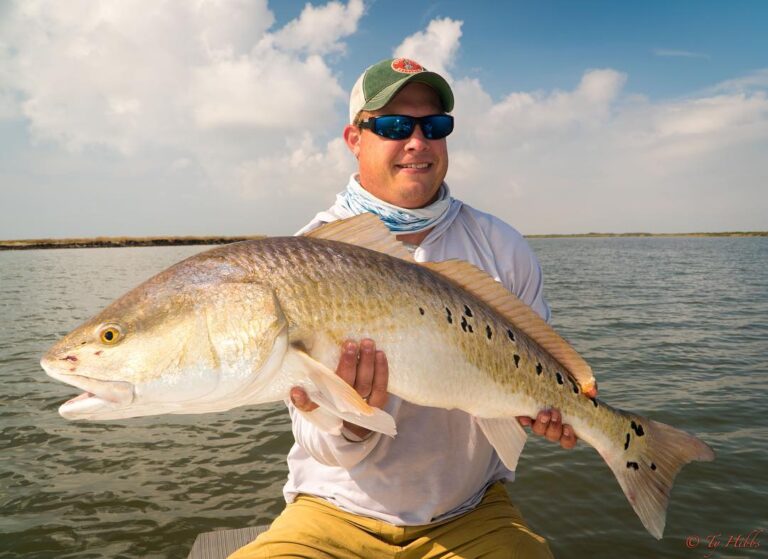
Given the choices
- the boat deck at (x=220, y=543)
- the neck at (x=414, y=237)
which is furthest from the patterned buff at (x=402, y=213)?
the boat deck at (x=220, y=543)

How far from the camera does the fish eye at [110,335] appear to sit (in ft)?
6.58

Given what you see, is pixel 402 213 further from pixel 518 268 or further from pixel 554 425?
pixel 554 425

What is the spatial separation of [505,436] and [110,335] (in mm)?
1965

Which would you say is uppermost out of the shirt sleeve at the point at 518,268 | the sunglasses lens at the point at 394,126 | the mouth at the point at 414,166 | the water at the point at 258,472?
the sunglasses lens at the point at 394,126

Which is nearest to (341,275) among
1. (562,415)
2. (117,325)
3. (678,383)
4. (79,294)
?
(117,325)

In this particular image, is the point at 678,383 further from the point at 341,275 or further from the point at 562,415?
the point at 341,275

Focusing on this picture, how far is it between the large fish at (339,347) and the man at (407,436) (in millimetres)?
129

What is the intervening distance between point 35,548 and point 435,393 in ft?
18.1

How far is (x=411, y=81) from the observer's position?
3416 mm

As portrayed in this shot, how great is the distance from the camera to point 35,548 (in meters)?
5.51

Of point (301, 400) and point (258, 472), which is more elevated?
point (301, 400)

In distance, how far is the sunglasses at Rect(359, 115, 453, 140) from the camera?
344 cm

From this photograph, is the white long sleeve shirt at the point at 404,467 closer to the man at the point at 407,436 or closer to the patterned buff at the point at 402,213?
the man at the point at 407,436

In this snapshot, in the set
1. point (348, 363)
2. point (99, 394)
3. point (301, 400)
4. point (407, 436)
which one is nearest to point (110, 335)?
point (99, 394)
